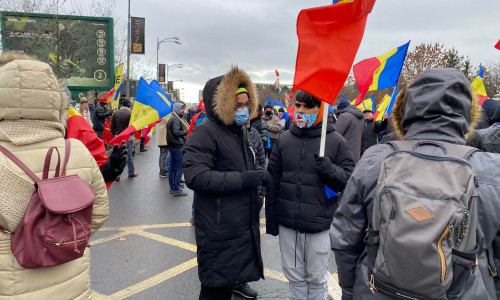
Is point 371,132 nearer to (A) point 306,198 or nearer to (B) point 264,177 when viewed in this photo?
(A) point 306,198

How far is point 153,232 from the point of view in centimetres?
520

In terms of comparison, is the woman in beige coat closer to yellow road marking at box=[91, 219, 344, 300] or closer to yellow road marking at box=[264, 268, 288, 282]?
yellow road marking at box=[91, 219, 344, 300]

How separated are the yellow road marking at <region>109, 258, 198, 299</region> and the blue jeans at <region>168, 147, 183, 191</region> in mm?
3295

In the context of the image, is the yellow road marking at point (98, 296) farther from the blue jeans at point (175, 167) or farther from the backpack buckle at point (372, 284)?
the blue jeans at point (175, 167)

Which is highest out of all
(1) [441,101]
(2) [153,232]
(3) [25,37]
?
(3) [25,37]

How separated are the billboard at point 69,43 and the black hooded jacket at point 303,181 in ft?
34.0

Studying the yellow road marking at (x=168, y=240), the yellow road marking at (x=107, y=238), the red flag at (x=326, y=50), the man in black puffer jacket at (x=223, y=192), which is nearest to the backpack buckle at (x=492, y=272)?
the red flag at (x=326, y=50)

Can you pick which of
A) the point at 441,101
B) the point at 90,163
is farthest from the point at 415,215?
the point at 90,163

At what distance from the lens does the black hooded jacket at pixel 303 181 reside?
271 centimetres

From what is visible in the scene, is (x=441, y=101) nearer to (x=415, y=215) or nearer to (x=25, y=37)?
(x=415, y=215)

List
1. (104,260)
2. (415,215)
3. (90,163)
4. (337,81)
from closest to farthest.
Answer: (415,215) < (90,163) < (337,81) < (104,260)

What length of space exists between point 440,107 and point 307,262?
5.60 ft

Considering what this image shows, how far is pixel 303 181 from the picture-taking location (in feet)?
9.04

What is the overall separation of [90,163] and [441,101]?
1.83m
